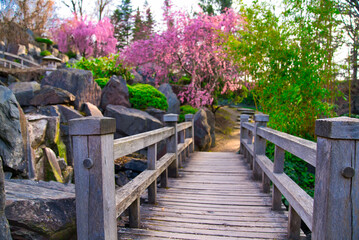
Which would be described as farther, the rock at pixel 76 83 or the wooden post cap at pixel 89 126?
the rock at pixel 76 83

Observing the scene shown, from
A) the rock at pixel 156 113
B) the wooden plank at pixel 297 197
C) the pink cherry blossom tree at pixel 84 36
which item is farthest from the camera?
the pink cherry blossom tree at pixel 84 36

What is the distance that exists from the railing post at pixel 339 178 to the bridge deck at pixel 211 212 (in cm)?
103

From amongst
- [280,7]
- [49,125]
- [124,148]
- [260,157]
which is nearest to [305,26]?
[280,7]

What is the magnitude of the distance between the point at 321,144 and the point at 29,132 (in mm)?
4424

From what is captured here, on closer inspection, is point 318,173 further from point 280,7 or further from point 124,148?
point 280,7

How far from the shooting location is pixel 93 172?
160 centimetres

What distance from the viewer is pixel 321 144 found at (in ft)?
4.67

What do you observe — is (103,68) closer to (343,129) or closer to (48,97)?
(48,97)

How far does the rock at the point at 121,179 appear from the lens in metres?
5.29

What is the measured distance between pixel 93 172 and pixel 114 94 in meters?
6.35

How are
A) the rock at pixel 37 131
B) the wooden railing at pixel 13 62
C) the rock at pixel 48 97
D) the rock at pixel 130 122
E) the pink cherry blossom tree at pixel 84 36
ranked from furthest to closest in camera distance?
1. the pink cherry blossom tree at pixel 84 36
2. the wooden railing at pixel 13 62
3. the rock at pixel 130 122
4. the rock at pixel 48 97
5. the rock at pixel 37 131

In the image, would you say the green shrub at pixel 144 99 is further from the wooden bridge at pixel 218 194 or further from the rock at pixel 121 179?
the wooden bridge at pixel 218 194

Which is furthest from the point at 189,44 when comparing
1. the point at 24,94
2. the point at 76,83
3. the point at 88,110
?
the point at 24,94

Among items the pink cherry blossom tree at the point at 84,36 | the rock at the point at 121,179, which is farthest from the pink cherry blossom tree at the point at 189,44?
the pink cherry blossom tree at the point at 84,36
